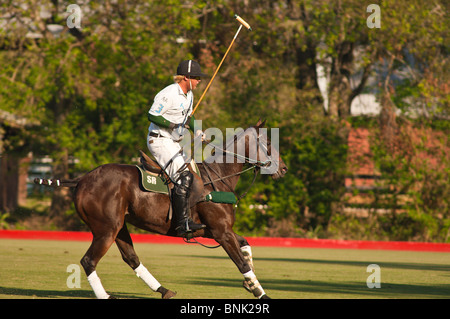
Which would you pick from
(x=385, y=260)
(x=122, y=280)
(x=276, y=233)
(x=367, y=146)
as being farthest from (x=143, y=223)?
(x=367, y=146)

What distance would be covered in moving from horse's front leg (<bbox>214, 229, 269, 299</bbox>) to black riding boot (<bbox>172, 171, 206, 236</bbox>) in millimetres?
270

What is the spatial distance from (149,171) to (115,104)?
12.8m

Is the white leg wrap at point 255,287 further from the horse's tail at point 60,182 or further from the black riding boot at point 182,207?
the horse's tail at point 60,182

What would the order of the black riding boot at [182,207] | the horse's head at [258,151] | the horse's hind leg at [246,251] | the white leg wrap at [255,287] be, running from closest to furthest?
the white leg wrap at [255,287], the black riding boot at [182,207], the horse's hind leg at [246,251], the horse's head at [258,151]

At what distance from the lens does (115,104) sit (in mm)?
19984

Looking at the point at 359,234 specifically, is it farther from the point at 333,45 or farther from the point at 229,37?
the point at 229,37

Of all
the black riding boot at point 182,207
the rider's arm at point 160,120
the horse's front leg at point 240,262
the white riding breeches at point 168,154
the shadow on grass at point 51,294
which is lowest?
the shadow on grass at point 51,294

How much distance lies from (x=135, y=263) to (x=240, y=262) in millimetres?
1196

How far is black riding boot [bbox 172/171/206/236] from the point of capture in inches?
289

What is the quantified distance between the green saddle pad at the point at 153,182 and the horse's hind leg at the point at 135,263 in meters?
0.64

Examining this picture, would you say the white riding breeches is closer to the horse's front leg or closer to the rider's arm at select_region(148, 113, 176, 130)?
the rider's arm at select_region(148, 113, 176, 130)

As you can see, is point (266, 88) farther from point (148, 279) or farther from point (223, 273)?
point (148, 279)

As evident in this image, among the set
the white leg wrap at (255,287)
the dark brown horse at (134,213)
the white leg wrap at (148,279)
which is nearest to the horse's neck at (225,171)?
the dark brown horse at (134,213)

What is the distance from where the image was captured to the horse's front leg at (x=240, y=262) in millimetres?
7094
